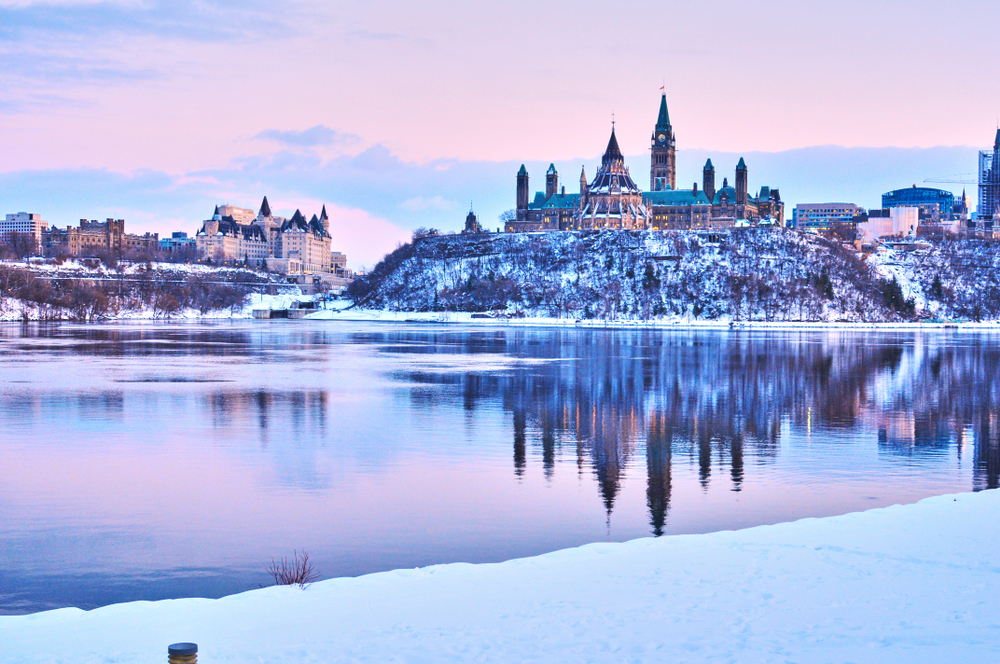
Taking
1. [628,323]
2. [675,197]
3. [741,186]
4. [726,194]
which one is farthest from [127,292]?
[741,186]

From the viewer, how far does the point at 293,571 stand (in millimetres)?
12031

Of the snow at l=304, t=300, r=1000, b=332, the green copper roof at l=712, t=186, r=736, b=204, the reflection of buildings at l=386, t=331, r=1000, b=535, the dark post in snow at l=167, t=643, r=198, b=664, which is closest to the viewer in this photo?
the dark post in snow at l=167, t=643, r=198, b=664

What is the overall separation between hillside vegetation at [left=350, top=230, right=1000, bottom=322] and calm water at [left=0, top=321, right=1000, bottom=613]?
3819 inches

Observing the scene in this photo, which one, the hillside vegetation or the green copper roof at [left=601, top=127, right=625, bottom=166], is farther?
the green copper roof at [left=601, top=127, right=625, bottom=166]

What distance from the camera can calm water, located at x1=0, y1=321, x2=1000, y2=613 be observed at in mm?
13625

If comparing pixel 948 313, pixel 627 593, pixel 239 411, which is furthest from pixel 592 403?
pixel 948 313

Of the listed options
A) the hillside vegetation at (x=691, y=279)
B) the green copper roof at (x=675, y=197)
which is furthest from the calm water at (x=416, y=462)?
the green copper roof at (x=675, y=197)

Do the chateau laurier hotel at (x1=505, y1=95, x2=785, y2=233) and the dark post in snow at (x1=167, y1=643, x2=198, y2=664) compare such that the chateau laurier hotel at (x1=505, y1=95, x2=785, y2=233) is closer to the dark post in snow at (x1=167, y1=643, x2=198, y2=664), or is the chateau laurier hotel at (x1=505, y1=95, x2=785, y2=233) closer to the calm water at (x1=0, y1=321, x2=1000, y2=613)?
the calm water at (x1=0, y1=321, x2=1000, y2=613)

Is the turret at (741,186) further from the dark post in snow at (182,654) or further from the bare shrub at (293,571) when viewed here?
the dark post in snow at (182,654)

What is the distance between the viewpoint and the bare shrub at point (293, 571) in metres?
11.2

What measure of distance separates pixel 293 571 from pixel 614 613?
4635 mm

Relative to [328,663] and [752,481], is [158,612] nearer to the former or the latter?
[328,663]

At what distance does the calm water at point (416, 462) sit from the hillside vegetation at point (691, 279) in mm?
96992

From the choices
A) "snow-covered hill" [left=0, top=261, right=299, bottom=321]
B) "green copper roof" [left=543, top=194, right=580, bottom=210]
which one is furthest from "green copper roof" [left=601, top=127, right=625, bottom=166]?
"snow-covered hill" [left=0, top=261, right=299, bottom=321]
